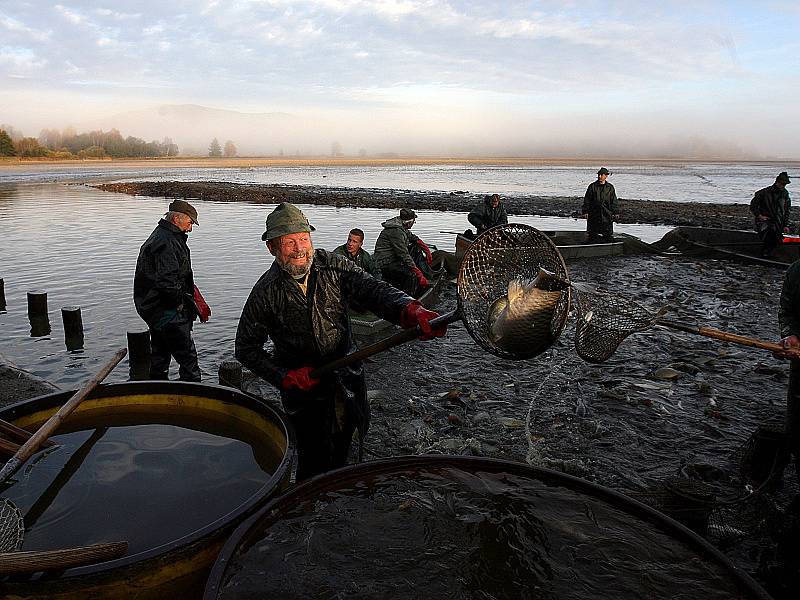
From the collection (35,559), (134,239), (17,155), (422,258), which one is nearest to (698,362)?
(422,258)

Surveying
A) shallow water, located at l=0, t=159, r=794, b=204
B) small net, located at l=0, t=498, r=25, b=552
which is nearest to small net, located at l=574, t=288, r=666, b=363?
small net, located at l=0, t=498, r=25, b=552

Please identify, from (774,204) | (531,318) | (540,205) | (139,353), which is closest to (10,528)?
(531,318)

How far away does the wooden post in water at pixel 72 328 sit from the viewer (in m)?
8.58

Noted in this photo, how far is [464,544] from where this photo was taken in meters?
2.89

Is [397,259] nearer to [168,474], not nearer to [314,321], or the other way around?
[314,321]

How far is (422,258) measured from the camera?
462 inches

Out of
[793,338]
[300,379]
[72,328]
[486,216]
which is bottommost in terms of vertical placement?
[72,328]

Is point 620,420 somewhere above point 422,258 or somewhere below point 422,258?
below

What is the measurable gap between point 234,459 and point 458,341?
19.3ft

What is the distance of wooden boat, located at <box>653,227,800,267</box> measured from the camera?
14.8 m

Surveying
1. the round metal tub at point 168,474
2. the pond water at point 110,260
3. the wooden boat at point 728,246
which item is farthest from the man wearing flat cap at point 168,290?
the wooden boat at point 728,246

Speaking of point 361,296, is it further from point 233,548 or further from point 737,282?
point 737,282

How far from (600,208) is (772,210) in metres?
4.31

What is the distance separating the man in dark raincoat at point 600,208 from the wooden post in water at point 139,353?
12333mm
